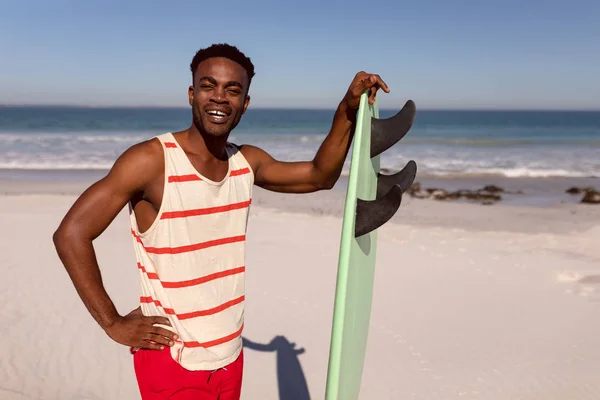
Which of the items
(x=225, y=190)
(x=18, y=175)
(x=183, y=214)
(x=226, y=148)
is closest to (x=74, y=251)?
(x=183, y=214)

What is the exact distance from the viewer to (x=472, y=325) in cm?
556

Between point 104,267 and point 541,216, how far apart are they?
8147 mm

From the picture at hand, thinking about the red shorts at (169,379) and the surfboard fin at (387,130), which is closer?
the red shorts at (169,379)

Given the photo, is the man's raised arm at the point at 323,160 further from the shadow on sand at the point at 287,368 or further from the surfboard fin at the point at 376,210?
A: the shadow on sand at the point at 287,368

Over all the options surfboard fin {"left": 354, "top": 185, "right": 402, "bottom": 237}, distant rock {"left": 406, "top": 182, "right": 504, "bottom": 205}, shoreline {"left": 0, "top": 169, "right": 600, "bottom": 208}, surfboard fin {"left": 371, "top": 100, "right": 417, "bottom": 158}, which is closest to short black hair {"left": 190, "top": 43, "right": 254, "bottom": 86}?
surfboard fin {"left": 371, "top": 100, "right": 417, "bottom": 158}

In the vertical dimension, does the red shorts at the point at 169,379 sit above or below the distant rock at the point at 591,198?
above

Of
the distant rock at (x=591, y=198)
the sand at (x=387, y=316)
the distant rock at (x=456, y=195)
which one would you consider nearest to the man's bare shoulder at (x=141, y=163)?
the sand at (x=387, y=316)

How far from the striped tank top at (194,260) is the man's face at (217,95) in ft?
0.47

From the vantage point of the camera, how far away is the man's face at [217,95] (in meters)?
2.14

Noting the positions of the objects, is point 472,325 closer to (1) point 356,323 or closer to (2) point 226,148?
(1) point 356,323

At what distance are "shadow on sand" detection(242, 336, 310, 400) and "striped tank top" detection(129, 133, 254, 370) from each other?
2440mm

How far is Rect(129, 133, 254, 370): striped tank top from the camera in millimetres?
2006

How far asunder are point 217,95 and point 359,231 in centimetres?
70

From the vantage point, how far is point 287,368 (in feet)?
15.9
